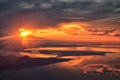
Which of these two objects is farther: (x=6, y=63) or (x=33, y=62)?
(x=33, y=62)

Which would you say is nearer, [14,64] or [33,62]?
[14,64]

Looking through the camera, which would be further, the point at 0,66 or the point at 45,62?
the point at 45,62

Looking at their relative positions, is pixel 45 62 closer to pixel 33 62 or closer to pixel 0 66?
pixel 33 62

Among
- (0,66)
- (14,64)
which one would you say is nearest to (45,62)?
(14,64)

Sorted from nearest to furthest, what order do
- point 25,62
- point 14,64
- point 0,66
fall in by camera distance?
point 0,66, point 14,64, point 25,62

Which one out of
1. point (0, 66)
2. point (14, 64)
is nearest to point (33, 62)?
point (14, 64)

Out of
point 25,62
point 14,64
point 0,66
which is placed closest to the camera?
point 0,66

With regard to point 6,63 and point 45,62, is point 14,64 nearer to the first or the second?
point 6,63

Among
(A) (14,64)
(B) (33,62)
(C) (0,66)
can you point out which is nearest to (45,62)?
(B) (33,62)

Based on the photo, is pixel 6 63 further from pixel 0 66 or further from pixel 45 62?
pixel 45 62
